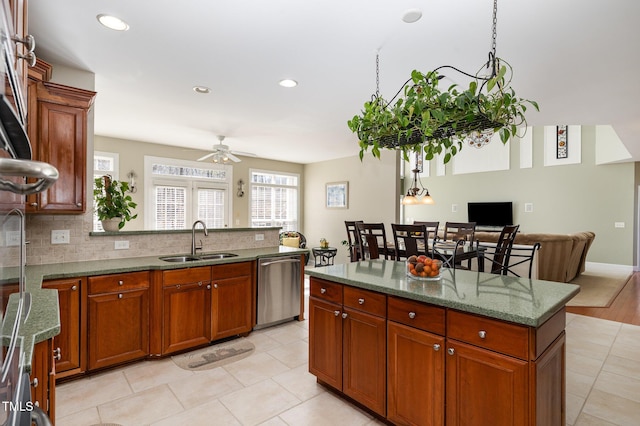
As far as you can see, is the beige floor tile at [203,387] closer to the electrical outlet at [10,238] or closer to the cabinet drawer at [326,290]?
the cabinet drawer at [326,290]

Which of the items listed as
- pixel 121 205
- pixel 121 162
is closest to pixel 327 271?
pixel 121 205

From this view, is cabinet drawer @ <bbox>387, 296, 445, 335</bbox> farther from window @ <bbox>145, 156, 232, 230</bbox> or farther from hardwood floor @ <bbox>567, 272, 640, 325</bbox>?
window @ <bbox>145, 156, 232, 230</bbox>

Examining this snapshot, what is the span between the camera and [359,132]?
7.34 ft

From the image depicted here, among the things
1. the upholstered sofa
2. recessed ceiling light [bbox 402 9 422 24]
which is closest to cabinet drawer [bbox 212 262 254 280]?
recessed ceiling light [bbox 402 9 422 24]

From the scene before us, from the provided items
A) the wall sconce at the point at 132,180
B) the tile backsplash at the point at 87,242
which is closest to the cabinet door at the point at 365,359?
the tile backsplash at the point at 87,242

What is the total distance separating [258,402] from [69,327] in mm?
1592

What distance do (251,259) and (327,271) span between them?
1335 mm

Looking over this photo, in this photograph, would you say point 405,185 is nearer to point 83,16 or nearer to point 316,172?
point 316,172

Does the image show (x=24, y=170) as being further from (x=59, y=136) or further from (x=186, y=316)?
(x=186, y=316)

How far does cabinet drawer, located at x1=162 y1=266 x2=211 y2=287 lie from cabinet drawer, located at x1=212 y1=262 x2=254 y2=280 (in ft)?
0.27

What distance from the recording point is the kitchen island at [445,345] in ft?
4.92

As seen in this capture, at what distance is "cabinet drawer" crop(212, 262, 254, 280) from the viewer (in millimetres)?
3264

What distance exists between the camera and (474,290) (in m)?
1.90

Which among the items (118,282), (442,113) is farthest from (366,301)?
(118,282)
